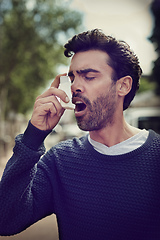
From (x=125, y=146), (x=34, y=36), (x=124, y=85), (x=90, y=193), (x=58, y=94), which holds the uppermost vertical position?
(x=34, y=36)

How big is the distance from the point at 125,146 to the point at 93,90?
485mm

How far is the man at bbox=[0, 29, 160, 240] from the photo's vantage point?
190 centimetres

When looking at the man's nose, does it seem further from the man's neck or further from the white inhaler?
the man's neck

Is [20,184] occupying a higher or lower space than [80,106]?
lower

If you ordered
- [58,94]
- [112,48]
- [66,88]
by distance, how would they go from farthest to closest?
1. [112,48]
2. [66,88]
3. [58,94]

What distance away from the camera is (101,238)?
6.28 feet

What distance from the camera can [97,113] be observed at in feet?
7.10

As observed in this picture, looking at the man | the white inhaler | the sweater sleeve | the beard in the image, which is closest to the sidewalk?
the man

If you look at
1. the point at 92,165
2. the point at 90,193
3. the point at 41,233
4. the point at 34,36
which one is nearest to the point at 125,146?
the point at 92,165

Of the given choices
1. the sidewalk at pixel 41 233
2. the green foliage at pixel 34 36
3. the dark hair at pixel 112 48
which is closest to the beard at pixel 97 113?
the dark hair at pixel 112 48

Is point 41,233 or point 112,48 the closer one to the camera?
point 112,48

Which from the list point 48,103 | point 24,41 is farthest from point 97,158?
point 24,41

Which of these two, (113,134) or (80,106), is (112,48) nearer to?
(80,106)

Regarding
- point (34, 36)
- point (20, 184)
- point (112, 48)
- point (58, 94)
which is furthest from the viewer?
point (34, 36)
